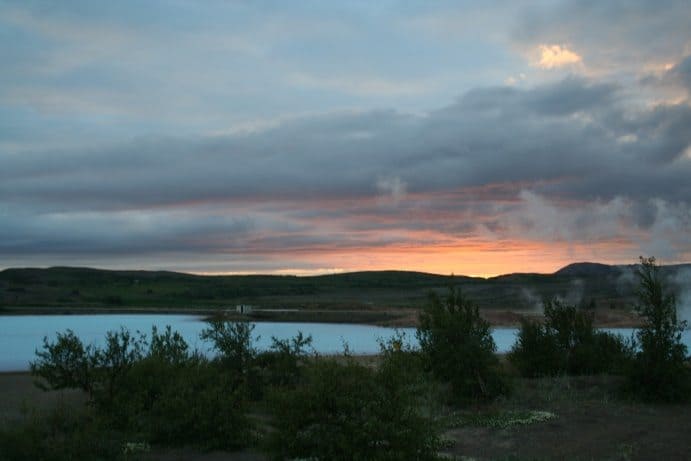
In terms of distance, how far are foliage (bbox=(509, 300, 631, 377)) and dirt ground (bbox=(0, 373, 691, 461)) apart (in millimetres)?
2107

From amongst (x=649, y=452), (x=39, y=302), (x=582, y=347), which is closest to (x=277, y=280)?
(x=39, y=302)

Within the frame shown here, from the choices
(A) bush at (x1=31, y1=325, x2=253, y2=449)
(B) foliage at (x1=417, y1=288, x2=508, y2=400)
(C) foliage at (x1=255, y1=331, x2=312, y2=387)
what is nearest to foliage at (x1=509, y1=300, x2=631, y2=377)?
(B) foliage at (x1=417, y1=288, x2=508, y2=400)

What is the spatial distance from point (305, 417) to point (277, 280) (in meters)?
142

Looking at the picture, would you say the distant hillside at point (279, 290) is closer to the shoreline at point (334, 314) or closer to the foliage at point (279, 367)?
the shoreline at point (334, 314)

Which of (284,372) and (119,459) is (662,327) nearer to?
(284,372)

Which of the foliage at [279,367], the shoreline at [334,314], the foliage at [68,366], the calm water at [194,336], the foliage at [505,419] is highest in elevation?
the foliage at [68,366]

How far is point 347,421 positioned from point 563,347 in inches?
532

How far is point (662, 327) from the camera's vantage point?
17703mm

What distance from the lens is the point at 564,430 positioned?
1346cm

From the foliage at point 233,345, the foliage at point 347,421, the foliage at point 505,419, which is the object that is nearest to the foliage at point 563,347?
the foliage at point 505,419

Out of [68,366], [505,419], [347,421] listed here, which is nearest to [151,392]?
[68,366]

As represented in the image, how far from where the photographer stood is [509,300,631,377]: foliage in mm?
20906

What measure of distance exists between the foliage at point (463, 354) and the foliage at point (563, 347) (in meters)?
2.90

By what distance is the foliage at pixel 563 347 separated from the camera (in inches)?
823
